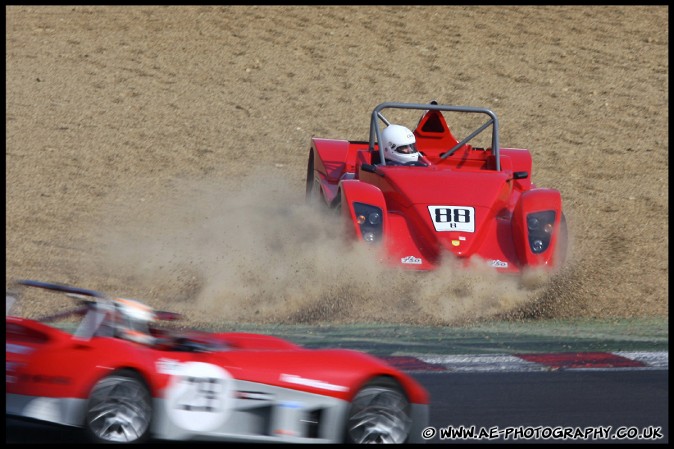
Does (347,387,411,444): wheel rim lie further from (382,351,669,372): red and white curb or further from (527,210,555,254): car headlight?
(527,210,555,254): car headlight

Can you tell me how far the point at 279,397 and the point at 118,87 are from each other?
1360 centimetres

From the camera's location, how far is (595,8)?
23.0 m

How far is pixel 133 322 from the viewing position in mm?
5266

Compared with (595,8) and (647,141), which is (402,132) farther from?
(595,8)

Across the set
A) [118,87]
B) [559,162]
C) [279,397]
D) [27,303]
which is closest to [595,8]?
[559,162]

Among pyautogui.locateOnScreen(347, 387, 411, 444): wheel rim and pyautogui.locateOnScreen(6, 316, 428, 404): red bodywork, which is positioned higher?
pyautogui.locateOnScreen(6, 316, 428, 404): red bodywork

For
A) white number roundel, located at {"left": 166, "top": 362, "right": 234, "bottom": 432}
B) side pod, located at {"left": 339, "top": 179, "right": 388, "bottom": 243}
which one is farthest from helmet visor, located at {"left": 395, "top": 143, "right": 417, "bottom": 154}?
white number roundel, located at {"left": 166, "top": 362, "right": 234, "bottom": 432}

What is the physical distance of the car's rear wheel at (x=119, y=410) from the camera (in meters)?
4.80

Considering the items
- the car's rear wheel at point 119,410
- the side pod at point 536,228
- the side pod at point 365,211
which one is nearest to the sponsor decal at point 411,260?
the side pod at point 365,211

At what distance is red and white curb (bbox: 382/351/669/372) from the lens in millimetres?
6941

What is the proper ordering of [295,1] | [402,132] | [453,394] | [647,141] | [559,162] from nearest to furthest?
1. [453,394]
2. [402,132]
3. [559,162]
4. [647,141]
5. [295,1]

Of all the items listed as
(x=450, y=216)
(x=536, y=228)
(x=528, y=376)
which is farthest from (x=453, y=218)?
(x=528, y=376)

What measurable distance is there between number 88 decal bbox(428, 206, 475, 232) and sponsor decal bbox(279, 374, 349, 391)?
4.12 m

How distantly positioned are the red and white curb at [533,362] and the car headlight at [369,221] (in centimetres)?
195
